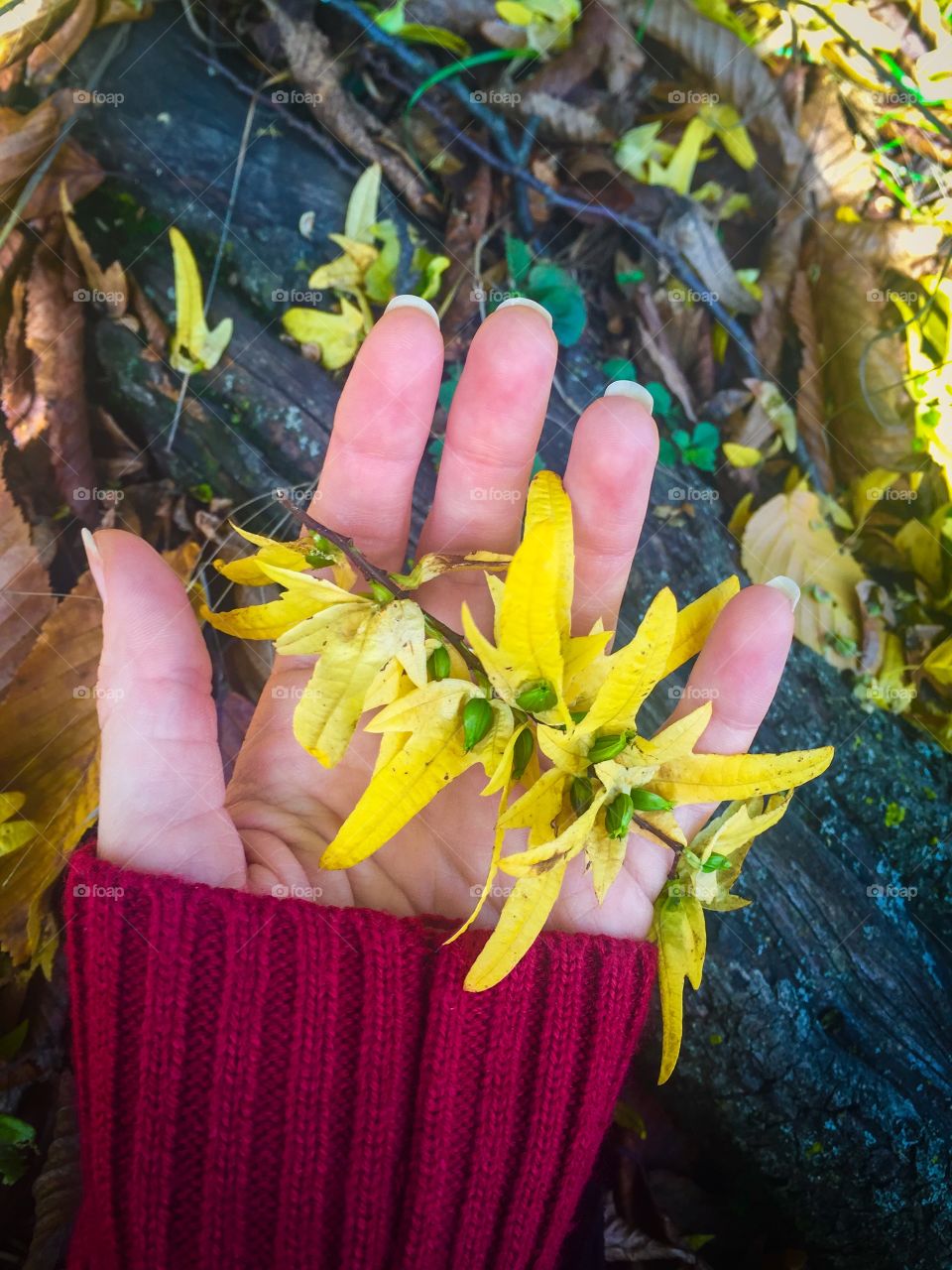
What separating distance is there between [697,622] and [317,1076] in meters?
0.70

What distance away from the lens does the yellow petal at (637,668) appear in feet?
2.91

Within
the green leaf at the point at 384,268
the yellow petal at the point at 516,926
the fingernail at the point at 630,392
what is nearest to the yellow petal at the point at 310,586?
the yellow petal at the point at 516,926

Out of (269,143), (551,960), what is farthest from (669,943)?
(269,143)

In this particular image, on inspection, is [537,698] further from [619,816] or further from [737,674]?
[737,674]

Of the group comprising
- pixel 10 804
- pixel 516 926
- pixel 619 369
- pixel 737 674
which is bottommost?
pixel 10 804

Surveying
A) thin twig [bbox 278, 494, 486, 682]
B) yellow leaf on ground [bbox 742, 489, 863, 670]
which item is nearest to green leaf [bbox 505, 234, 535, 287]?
yellow leaf on ground [bbox 742, 489, 863, 670]

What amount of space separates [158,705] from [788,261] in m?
1.40

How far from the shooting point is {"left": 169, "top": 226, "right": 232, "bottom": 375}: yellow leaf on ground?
1498mm

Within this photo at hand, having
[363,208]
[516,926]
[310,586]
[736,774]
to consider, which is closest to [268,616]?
[310,586]

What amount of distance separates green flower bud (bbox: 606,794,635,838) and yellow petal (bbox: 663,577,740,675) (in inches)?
8.2

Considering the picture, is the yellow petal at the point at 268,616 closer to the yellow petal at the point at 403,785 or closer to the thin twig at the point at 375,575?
the thin twig at the point at 375,575

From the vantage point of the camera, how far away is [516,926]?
3.03ft

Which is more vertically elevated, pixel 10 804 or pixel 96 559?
pixel 96 559

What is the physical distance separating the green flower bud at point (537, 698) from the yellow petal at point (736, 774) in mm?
165
